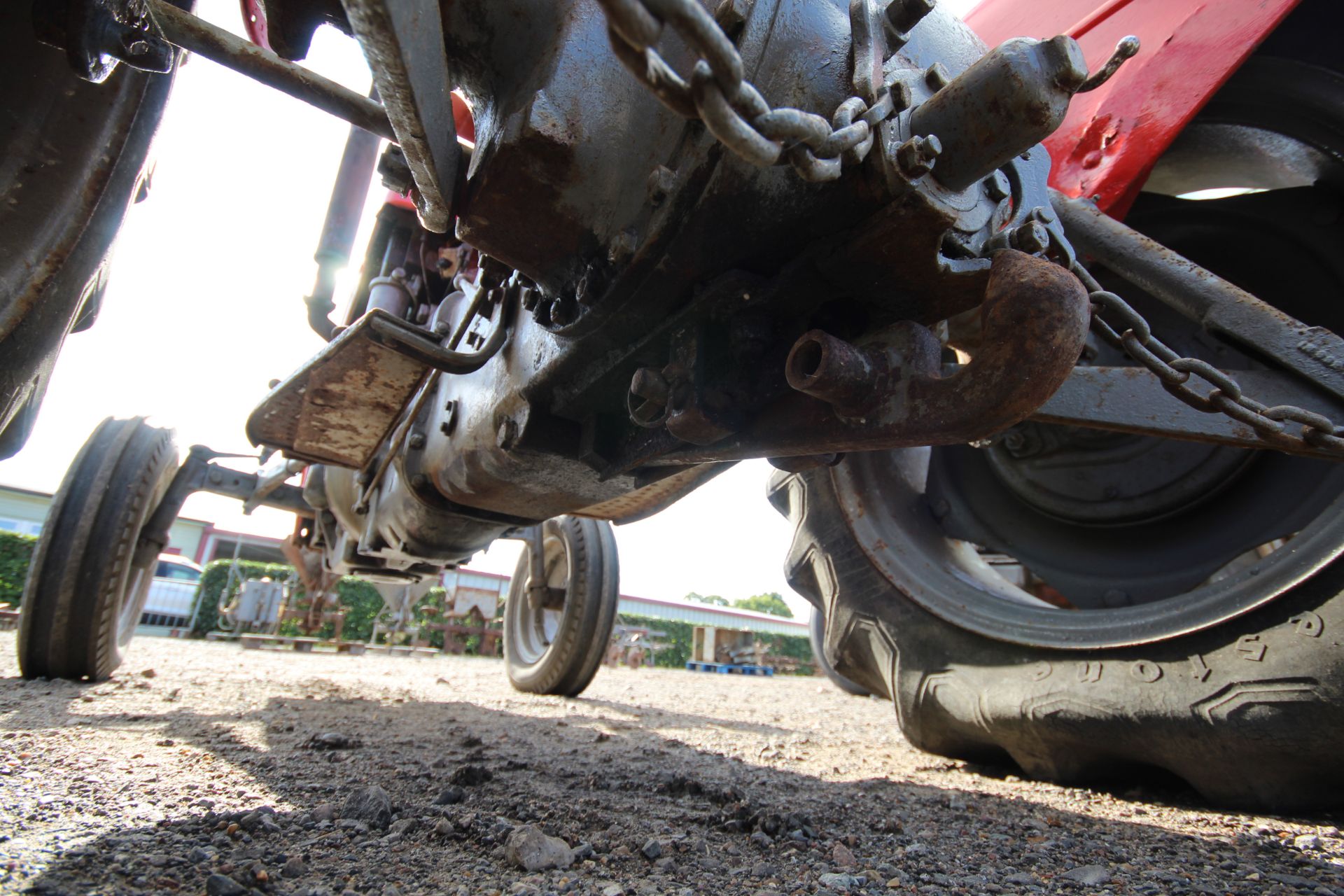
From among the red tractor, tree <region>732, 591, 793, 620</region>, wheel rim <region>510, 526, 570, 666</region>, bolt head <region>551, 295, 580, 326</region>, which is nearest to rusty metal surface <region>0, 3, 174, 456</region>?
the red tractor

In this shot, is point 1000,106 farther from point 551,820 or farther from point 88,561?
point 88,561

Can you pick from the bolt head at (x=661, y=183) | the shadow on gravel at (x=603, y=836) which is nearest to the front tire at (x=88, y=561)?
the shadow on gravel at (x=603, y=836)

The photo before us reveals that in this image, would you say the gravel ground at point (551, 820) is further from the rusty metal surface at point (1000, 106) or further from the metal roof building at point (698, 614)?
the metal roof building at point (698, 614)

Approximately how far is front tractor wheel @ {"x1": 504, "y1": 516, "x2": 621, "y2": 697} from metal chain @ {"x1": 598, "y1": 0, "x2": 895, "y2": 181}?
340 centimetres

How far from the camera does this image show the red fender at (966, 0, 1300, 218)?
145 cm

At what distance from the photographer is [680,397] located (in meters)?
1.06

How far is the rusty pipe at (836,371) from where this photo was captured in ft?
2.90

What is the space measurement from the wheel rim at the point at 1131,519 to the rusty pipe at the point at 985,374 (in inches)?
37.3

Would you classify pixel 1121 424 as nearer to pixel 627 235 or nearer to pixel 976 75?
pixel 976 75

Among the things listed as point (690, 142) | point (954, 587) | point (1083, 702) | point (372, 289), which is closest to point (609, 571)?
point (372, 289)

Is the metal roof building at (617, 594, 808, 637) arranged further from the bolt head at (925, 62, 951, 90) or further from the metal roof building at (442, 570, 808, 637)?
the bolt head at (925, 62, 951, 90)

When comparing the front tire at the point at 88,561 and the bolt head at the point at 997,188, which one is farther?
the front tire at the point at 88,561

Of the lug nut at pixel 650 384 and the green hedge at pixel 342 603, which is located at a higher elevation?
the lug nut at pixel 650 384

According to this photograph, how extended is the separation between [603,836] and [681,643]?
57.8 feet
